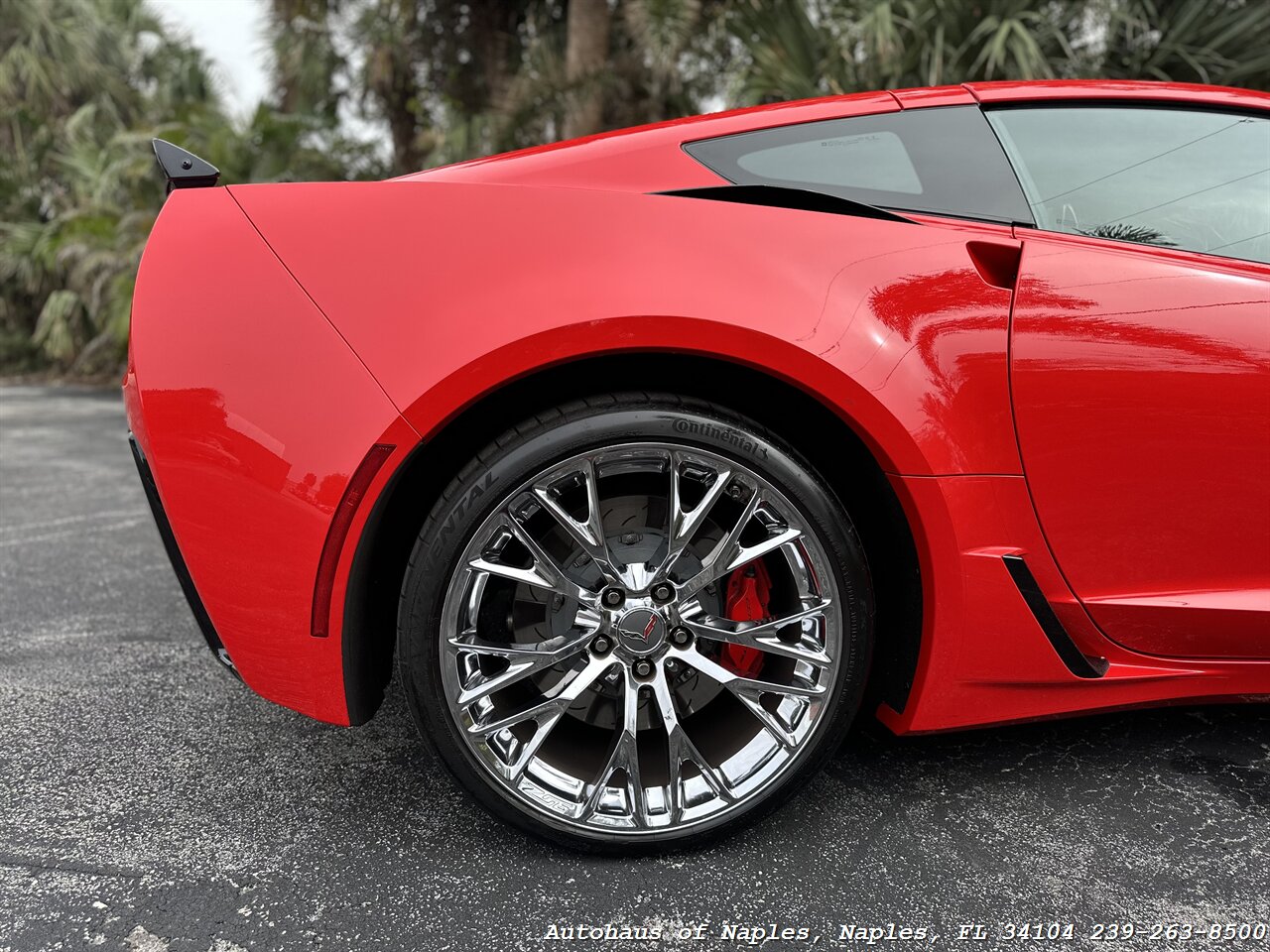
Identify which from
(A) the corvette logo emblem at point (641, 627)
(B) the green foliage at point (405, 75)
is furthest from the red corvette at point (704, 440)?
(B) the green foliage at point (405, 75)

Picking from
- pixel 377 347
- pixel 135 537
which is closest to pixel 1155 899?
pixel 377 347

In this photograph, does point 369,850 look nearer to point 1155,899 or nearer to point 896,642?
point 896,642

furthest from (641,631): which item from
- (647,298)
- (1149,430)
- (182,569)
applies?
(1149,430)

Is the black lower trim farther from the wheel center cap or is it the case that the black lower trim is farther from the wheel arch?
the wheel center cap

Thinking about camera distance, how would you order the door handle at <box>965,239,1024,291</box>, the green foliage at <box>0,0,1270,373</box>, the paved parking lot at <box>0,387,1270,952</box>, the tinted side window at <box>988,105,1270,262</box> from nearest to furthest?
1. the paved parking lot at <box>0,387,1270,952</box>
2. the door handle at <box>965,239,1024,291</box>
3. the tinted side window at <box>988,105,1270,262</box>
4. the green foliage at <box>0,0,1270,373</box>

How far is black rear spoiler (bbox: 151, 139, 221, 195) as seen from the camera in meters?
1.48

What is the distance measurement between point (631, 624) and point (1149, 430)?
0.95 m

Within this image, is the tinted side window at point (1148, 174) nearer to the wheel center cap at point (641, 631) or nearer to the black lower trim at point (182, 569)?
the wheel center cap at point (641, 631)

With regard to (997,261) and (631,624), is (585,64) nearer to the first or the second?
(997,261)

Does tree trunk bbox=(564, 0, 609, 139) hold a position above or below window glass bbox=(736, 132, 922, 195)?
above

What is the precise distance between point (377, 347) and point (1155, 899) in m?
1.56

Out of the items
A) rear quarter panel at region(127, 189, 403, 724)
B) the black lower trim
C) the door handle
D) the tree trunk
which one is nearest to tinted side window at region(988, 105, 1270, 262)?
the door handle

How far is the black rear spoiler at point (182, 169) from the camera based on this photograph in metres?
1.48

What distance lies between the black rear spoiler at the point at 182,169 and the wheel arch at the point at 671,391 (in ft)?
2.03
